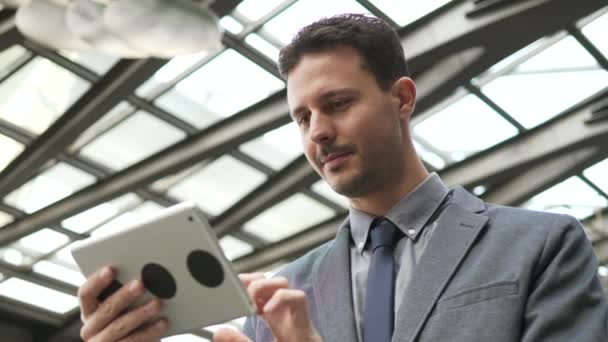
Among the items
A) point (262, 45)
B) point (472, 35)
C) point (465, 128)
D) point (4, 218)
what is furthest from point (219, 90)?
point (4, 218)

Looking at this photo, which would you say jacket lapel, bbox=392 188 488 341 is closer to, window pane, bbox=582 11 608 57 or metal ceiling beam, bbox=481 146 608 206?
window pane, bbox=582 11 608 57

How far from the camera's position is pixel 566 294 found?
2.25m

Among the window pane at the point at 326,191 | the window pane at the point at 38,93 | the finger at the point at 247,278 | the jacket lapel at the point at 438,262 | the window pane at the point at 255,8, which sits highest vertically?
the window pane at the point at 38,93

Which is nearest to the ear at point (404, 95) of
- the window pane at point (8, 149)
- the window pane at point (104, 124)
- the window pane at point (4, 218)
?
the window pane at point (104, 124)

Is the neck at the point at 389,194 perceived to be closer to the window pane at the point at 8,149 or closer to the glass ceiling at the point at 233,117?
the glass ceiling at the point at 233,117

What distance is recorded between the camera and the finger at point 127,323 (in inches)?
89.8

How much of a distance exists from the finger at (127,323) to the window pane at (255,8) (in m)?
10.3

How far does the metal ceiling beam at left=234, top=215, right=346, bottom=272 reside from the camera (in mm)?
19216

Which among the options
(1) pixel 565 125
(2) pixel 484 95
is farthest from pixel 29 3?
(1) pixel 565 125

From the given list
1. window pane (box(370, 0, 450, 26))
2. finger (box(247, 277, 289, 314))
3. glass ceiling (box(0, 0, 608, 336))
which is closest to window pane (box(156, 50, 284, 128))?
glass ceiling (box(0, 0, 608, 336))

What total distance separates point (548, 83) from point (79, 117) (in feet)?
24.4

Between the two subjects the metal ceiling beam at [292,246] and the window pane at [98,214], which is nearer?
the window pane at [98,214]

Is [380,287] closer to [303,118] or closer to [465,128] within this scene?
[303,118]

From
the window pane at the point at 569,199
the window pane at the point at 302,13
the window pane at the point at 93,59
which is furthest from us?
the window pane at the point at 569,199
